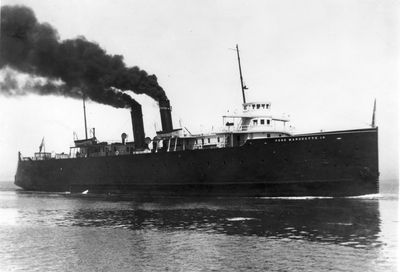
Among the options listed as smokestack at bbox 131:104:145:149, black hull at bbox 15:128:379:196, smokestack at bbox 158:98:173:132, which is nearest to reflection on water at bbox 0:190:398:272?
black hull at bbox 15:128:379:196

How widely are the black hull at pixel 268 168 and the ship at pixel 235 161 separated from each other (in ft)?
0.20

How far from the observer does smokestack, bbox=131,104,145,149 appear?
42500 millimetres

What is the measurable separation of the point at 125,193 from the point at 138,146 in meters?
4.51

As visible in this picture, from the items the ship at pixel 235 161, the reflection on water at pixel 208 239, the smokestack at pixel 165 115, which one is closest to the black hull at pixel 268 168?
the ship at pixel 235 161

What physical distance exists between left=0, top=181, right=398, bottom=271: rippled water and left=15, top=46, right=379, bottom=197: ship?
320 centimetres

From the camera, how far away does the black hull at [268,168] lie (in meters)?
29.4

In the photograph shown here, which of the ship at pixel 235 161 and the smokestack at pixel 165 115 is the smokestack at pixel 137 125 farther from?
the smokestack at pixel 165 115

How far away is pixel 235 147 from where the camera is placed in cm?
3309

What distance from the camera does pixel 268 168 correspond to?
3175 cm

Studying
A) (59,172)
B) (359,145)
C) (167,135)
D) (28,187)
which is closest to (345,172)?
(359,145)

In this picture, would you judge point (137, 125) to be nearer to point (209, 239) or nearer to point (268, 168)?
point (268, 168)

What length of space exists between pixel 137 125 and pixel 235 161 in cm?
1302

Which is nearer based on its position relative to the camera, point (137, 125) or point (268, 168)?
point (268, 168)

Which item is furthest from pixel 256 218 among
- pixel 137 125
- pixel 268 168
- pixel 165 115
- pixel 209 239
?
pixel 137 125
